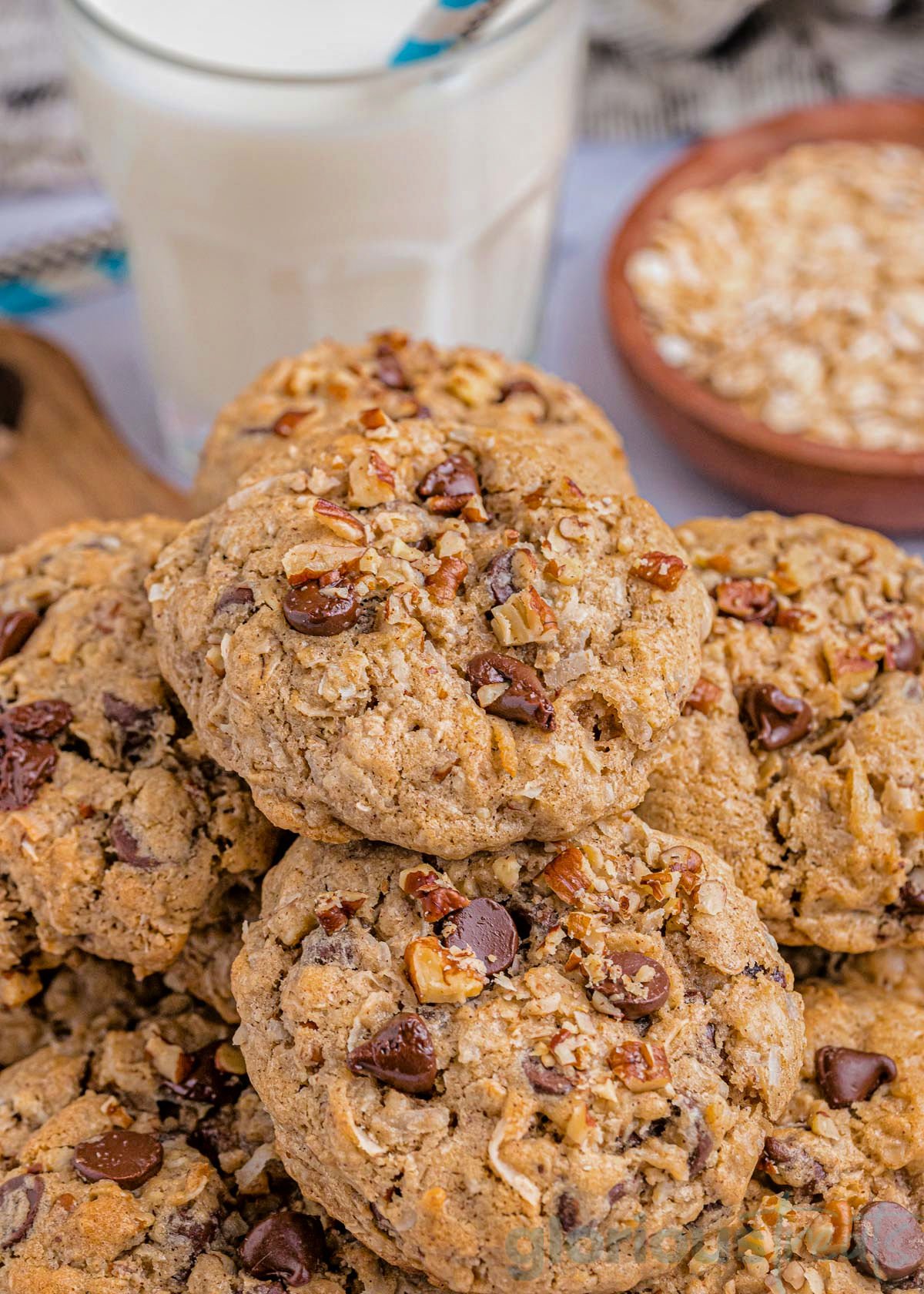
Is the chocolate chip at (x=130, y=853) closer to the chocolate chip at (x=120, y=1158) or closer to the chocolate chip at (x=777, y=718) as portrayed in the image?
the chocolate chip at (x=120, y=1158)

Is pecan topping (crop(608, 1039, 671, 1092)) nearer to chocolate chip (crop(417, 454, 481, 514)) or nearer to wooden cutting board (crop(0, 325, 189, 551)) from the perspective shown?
chocolate chip (crop(417, 454, 481, 514))

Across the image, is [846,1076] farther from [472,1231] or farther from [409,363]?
[409,363]

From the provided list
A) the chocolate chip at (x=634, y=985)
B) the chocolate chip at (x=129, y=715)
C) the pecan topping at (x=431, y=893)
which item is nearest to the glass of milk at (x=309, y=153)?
the chocolate chip at (x=129, y=715)

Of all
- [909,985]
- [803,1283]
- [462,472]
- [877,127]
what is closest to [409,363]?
[462,472]

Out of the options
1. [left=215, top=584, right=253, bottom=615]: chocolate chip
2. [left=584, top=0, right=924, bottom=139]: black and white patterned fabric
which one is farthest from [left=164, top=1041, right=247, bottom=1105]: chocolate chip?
[left=584, top=0, right=924, bottom=139]: black and white patterned fabric

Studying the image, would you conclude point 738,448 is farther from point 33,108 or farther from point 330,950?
point 33,108

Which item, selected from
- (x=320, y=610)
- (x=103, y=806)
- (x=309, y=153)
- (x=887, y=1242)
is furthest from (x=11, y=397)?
(x=887, y=1242)
